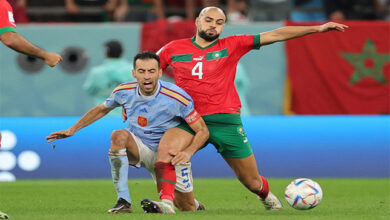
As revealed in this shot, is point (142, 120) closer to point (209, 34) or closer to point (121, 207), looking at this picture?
point (121, 207)

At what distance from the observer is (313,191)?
8.43 metres

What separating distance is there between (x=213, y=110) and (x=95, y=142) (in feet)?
16.4

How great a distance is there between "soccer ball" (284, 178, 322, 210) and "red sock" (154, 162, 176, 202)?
1.12 m

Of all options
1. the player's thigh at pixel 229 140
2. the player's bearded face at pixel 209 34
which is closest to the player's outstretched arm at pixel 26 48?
the player's bearded face at pixel 209 34

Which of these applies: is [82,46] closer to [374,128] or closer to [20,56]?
[20,56]

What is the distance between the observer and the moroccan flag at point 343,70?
15.1m

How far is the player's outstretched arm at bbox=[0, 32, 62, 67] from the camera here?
23.9 feet

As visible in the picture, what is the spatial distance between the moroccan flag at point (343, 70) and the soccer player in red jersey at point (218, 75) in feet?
21.5

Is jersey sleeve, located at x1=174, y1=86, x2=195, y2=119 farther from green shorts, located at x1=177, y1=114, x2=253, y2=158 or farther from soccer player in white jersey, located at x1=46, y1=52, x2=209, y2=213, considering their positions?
green shorts, located at x1=177, y1=114, x2=253, y2=158

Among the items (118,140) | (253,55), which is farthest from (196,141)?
(253,55)

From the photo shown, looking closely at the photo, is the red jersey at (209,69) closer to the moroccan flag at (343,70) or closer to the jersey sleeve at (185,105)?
the jersey sleeve at (185,105)

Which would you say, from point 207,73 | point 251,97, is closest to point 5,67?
point 251,97

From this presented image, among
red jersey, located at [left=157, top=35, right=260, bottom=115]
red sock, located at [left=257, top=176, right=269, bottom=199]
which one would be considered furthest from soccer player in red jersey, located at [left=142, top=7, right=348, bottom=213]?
red sock, located at [left=257, top=176, right=269, bottom=199]

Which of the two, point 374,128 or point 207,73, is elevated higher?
point 207,73
